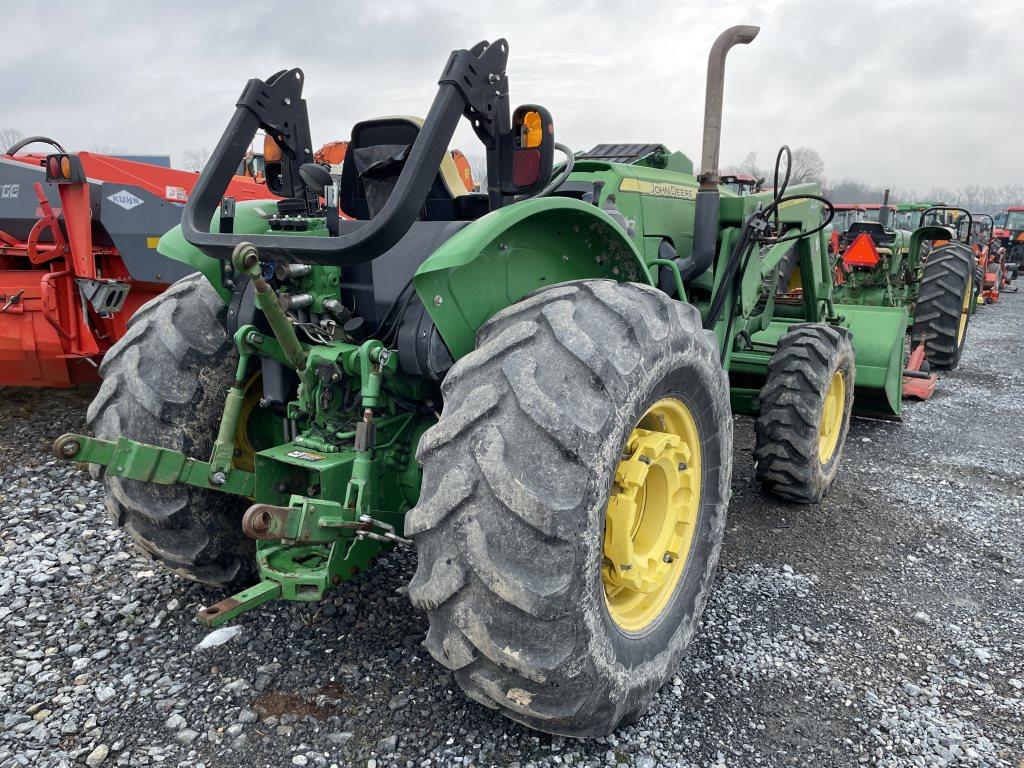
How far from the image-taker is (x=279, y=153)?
2.85 metres

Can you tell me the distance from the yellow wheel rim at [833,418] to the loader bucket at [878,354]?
31.8 inches

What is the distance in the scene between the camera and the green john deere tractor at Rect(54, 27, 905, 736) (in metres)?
1.93

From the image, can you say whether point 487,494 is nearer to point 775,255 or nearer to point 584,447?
point 584,447

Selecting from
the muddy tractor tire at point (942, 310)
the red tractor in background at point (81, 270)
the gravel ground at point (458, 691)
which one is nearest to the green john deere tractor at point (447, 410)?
the gravel ground at point (458, 691)

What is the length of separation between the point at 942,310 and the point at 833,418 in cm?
457

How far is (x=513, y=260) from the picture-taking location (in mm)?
2486

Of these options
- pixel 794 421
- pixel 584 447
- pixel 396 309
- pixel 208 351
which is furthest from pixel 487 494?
pixel 794 421

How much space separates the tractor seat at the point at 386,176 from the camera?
9.02ft

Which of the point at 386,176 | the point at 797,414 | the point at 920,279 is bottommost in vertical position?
the point at 797,414

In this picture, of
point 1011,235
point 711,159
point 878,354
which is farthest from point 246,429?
point 1011,235

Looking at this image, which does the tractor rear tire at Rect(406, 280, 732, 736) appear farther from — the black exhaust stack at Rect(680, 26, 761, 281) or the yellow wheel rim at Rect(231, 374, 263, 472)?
A: the black exhaust stack at Rect(680, 26, 761, 281)

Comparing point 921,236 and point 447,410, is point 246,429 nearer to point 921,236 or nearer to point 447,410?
point 447,410

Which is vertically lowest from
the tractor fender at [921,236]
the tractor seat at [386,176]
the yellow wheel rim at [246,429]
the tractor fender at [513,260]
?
the yellow wheel rim at [246,429]

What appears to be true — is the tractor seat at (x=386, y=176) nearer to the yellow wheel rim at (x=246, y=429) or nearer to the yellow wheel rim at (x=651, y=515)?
the yellow wheel rim at (x=246, y=429)
